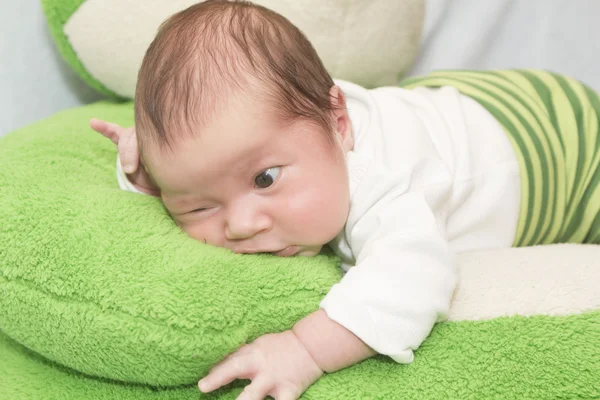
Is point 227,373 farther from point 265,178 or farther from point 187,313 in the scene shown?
point 265,178

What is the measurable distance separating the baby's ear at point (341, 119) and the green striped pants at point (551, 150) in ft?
1.14

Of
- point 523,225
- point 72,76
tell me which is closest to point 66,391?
point 523,225

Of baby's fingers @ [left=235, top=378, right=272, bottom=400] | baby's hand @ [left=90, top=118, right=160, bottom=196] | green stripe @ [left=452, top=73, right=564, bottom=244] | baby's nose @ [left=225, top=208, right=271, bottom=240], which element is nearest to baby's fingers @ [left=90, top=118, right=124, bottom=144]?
baby's hand @ [left=90, top=118, right=160, bottom=196]

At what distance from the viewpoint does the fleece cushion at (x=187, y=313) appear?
32.0 inches

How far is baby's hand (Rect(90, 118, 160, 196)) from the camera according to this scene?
1165mm

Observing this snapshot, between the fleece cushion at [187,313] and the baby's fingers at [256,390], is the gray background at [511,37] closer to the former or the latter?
the fleece cushion at [187,313]

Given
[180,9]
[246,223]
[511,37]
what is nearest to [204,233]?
[246,223]

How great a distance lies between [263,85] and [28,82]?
865 millimetres

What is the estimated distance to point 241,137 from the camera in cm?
91

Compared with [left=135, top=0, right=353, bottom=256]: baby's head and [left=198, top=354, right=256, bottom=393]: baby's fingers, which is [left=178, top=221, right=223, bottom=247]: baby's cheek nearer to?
[left=135, top=0, right=353, bottom=256]: baby's head

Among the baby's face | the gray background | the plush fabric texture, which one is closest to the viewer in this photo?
the baby's face

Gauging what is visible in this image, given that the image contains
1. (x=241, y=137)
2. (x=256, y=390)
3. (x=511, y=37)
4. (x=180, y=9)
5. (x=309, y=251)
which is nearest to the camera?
(x=256, y=390)

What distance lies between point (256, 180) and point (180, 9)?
0.60 meters

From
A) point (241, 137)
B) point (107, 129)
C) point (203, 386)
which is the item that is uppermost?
point (241, 137)
